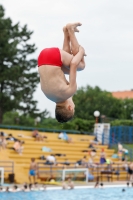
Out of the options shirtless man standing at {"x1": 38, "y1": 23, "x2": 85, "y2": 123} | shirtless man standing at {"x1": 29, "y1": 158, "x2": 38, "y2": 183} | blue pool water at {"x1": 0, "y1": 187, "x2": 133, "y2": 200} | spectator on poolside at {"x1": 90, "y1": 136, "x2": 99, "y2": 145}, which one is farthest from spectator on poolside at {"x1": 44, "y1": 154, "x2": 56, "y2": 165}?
shirtless man standing at {"x1": 38, "y1": 23, "x2": 85, "y2": 123}

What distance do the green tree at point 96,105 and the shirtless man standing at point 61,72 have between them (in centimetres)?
4676

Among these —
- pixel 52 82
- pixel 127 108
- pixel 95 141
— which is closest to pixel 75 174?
pixel 95 141

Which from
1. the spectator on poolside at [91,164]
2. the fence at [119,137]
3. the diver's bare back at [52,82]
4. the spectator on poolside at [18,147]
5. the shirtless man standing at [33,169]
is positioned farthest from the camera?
the fence at [119,137]

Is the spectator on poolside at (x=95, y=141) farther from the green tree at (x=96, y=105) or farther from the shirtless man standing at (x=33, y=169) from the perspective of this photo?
the green tree at (x=96, y=105)

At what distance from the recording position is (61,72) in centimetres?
746

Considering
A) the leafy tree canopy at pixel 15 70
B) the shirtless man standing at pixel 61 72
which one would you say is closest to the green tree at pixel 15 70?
the leafy tree canopy at pixel 15 70

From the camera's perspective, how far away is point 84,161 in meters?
25.3

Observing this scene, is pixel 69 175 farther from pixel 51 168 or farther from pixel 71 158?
pixel 71 158

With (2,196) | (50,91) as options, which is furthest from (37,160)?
(50,91)

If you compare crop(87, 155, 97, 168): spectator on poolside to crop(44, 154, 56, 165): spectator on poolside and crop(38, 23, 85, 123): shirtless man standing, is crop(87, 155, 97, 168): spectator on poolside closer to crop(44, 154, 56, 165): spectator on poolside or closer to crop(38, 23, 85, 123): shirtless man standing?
crop(44, 154, 56, 165): spectator on poolside

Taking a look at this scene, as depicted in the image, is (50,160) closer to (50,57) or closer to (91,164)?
(91,164)

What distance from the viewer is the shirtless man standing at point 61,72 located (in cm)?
735

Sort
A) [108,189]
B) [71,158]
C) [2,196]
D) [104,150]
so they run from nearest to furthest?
1. [2,196]
2. [108,189]
3. [71,158]
4. [104,150]

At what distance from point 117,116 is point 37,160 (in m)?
31.3
